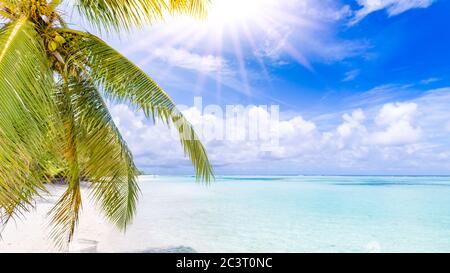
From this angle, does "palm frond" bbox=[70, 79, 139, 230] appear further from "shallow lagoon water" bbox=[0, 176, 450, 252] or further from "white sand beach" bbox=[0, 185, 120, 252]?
"shallow lagoon water" bbox=[0, 176, 450, 252]

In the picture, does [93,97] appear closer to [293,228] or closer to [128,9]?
[128,9]

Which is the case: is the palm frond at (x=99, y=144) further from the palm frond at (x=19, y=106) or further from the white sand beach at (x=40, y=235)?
the white sand beach at (x=40, y=235)

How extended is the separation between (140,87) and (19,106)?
161 cm

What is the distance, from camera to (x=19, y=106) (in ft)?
7.57

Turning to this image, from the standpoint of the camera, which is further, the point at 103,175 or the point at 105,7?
the point at 103,175

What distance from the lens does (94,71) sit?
3.95m

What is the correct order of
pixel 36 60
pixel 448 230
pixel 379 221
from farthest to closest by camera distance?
1. pixel 379 221
2. pixel 448 230
3. pixel 36 60

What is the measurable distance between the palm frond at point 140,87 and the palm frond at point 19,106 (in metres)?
0.90

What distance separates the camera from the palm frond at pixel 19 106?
7.09 ft

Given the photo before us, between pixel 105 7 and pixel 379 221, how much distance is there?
639 inches

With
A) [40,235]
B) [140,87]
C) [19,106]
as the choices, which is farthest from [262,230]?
[19,106]

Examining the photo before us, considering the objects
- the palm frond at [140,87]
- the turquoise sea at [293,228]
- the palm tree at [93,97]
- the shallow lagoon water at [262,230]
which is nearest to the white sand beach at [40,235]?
the shallow lagoon water at [262,230]
